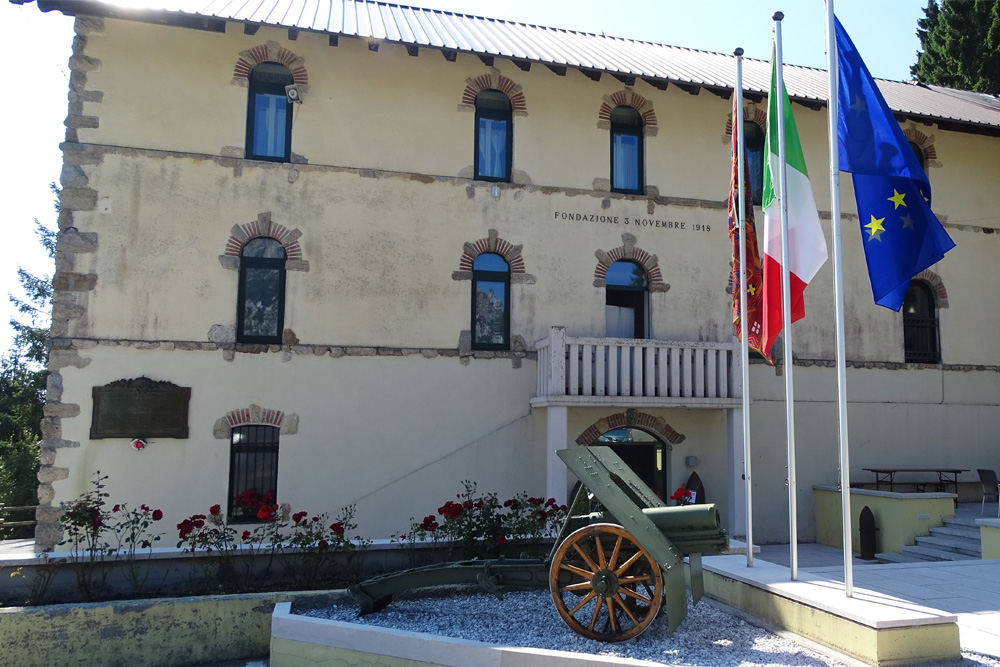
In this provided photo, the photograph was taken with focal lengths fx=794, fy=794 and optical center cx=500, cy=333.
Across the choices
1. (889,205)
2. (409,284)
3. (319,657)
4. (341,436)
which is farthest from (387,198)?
(889,205)

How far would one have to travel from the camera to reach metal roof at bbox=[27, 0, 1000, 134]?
41.3 ft

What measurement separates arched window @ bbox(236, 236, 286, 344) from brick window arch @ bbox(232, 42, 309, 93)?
8.75 ft

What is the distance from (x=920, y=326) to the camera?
51.3 ft

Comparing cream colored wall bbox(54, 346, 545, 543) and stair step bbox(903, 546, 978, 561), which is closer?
stair step bbox(903, 546, 978, 561)

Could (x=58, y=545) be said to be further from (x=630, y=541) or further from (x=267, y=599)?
(x=630, y=541)

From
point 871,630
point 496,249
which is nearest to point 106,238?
point 496,249

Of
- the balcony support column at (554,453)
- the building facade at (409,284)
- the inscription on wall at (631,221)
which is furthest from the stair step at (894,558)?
the inscription on wall at (631,221)

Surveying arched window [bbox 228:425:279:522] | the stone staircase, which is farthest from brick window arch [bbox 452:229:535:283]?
the stone staircase

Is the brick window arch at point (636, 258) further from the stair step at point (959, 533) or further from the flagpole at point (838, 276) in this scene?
the flagpole at point (838, 276)

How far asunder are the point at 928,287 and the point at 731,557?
32.7 ft

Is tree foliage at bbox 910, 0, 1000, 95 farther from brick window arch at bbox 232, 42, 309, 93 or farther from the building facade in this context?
brick window arch at bbox 232, 42, 309, 93

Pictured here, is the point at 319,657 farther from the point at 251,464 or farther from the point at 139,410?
the point at 139,410

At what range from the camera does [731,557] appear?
850 centimetres

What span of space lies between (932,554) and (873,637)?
7.55 m
